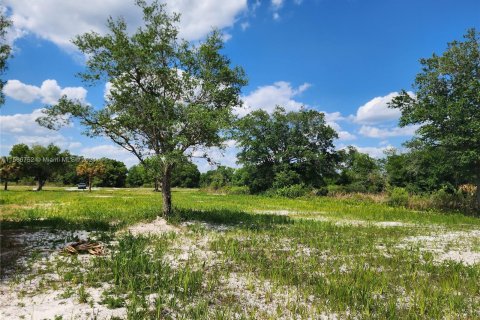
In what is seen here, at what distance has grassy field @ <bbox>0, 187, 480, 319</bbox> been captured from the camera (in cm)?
667

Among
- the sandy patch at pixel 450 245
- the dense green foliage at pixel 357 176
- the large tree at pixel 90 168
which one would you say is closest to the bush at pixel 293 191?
the dense green foliage at pixel 357 176

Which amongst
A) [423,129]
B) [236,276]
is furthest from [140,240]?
[423,129]

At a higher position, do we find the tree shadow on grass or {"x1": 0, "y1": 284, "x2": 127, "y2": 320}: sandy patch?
the tree shadow on grass

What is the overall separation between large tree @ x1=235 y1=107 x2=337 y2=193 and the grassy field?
147 feet

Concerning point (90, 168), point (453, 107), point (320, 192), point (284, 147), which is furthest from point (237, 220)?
point (90, 168)

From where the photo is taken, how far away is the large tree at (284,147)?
60.3 metres

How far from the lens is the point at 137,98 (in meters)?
17.5

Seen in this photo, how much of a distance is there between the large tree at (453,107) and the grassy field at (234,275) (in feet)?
49.3

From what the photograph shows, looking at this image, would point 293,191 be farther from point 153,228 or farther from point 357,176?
point 153,228

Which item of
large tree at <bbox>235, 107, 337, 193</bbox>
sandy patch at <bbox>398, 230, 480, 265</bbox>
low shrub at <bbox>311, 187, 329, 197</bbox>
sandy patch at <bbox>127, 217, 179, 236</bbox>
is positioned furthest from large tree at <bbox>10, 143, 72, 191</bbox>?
sandy patch at <bbox>398, 230, 480, 265</bbox>

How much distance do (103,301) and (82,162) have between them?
70858 millimetres

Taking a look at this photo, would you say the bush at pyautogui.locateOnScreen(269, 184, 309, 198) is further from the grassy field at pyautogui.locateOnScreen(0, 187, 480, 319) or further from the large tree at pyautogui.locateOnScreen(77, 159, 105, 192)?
the large tree at pyautogui.locateOnScreen(77, 159, 105, 192)

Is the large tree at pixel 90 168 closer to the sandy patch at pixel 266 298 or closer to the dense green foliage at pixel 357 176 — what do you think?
the dense green foliage at pixel 357 176

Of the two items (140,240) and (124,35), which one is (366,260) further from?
(124,35)
